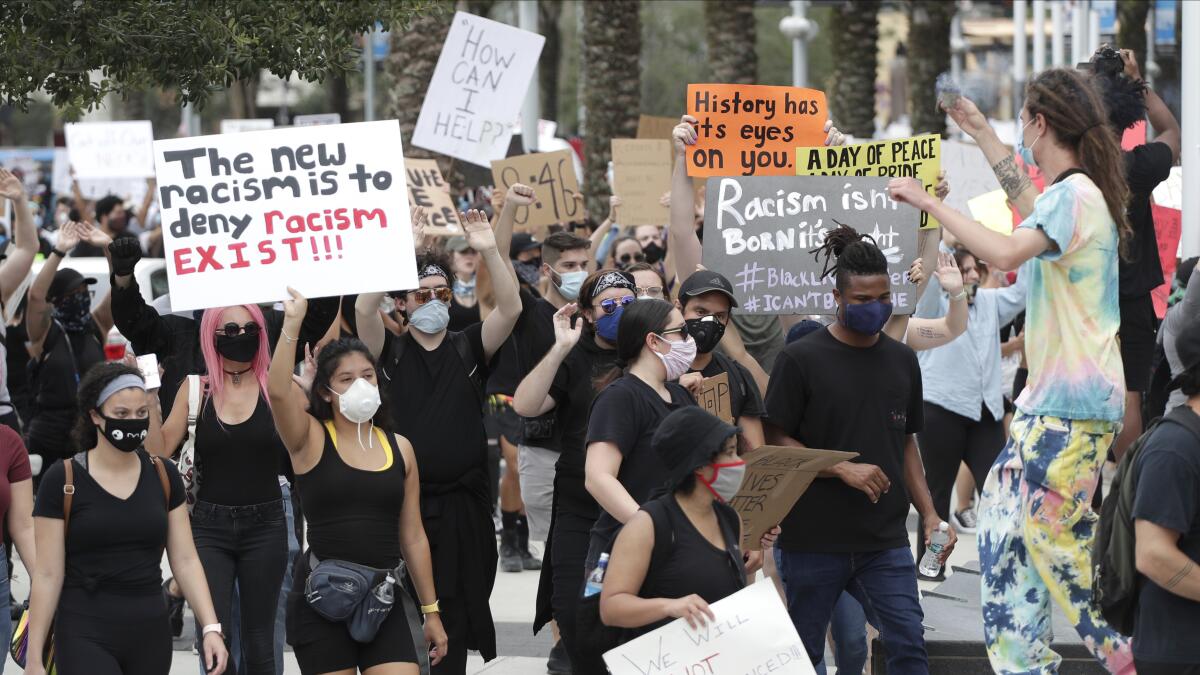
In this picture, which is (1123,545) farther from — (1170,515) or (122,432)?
(122,432)

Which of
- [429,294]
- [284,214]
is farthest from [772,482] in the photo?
[284,214]

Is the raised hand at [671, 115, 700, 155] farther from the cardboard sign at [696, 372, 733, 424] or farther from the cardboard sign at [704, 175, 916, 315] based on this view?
the cardboard sign at [696, 372, 733, 424]

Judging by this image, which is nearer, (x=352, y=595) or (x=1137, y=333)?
(x=352, y=595)

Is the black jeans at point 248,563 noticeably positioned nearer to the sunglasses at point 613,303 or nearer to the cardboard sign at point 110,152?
the sunglasses at point 613,303

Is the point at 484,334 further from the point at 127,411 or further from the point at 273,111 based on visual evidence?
the point at 273,111

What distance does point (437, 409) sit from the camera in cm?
682

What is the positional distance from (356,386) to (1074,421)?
239 cm

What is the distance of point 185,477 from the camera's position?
675cm

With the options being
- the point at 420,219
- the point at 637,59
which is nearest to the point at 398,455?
the point at 420,219

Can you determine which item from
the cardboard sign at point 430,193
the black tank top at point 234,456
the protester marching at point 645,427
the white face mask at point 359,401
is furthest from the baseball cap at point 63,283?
the white face mask at point 359,401

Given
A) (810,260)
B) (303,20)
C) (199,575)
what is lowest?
(199,575)

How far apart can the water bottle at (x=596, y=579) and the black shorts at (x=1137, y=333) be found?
311 cm

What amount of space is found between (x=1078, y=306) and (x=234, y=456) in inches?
125

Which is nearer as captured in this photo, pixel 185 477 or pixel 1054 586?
pixel 1054 586
